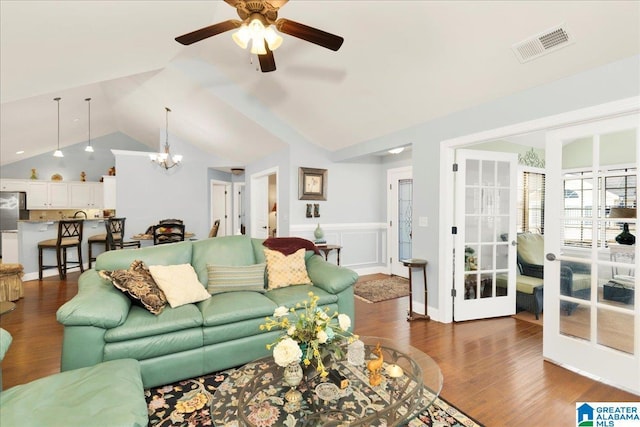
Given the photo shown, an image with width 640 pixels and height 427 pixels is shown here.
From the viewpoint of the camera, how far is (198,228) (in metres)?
7.87

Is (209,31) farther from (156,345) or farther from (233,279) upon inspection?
(156,345)

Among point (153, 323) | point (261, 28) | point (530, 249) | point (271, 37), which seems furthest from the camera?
point (530, 249)

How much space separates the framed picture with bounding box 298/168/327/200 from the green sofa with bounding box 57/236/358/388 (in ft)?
8.06

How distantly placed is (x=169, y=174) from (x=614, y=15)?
7866 mm

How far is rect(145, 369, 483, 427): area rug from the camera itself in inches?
72.4

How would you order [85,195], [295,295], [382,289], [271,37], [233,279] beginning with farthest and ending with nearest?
[85,195] < [382,289] < [233,279] < [295,295] < [271,37]

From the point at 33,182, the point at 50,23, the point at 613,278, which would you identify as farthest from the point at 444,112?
the point at 33,182

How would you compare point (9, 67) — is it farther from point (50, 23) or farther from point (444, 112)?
point (444, 112)

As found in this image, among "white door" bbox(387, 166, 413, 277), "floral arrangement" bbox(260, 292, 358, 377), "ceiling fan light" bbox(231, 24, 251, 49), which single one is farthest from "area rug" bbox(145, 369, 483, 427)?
"white door" bbox(387, 166, 413, 277)

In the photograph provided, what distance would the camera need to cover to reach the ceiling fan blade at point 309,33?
2.03 meters

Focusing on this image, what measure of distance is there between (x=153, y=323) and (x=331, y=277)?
61.5 inches

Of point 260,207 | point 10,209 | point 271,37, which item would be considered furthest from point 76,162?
point 271,37

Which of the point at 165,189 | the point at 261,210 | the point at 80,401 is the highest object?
the point at 165,189

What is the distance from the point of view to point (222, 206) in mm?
9211
